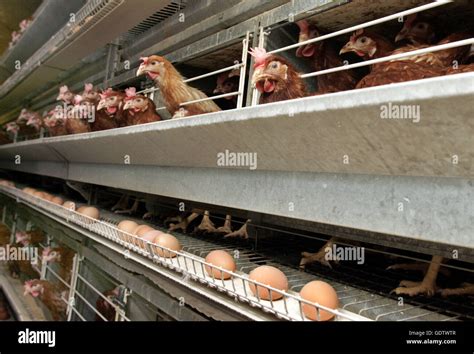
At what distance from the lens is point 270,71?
1009 millimetres

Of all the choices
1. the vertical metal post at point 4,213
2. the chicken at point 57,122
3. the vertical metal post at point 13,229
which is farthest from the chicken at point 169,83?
the vertical metal post at point 4,213

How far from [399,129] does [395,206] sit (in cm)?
14

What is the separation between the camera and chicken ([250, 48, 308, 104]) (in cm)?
101

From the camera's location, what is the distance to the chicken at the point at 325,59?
1.08 meters

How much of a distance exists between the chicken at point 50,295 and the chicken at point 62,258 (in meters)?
0.11

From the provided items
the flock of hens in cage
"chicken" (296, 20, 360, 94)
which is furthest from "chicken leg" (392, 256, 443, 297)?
"chicken" (296, 20, 360, 94)

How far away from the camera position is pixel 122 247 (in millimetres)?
1385

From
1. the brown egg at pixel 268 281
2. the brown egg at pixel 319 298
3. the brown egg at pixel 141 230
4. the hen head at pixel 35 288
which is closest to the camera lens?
the brown egg at pixel 319 298

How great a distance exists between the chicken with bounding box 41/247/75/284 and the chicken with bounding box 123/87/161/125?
1131mm

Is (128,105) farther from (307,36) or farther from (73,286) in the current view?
(73,286)

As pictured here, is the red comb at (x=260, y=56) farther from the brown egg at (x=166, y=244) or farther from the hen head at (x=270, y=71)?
the brown egg at (x=166, y=244)

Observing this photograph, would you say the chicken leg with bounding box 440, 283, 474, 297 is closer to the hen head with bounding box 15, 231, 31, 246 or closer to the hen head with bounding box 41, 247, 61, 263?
the hen head with bounding box 41, 247, 61, 263

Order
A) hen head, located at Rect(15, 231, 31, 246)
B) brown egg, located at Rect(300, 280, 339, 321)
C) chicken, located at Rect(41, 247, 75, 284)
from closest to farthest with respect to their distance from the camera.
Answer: brown egg, located at Rect(300, 280, 339, 321), chicken, located at Rect(41, 247, 75, 284), hen head, located at Rect(15, 231, 31, 246)
